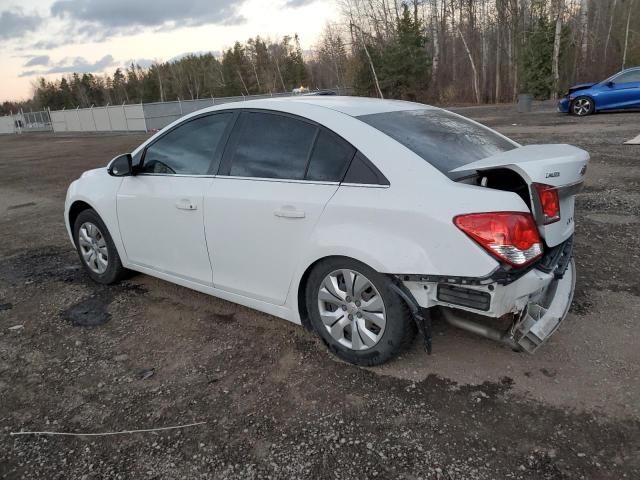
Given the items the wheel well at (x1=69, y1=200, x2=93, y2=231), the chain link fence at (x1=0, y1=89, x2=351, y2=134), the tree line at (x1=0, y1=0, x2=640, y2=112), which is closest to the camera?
the wheel well at (x1=69, y1=200, x2=93, y2=231)

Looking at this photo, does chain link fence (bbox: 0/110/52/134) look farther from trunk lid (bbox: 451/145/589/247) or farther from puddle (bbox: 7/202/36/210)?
trunk lid (bbox: 451/145/589/247)

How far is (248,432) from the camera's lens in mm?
2664

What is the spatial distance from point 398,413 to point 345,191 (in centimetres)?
130

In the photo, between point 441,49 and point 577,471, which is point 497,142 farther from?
point 441,49

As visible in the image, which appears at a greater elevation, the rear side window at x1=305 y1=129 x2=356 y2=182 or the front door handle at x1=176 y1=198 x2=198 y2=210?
the rear side window at x1=305 y1=129 x2=356 y2=182

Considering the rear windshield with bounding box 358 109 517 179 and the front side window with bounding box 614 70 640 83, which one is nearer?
the rear windshield with bounding box 358 109 517 179

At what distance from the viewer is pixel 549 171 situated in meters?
2.69


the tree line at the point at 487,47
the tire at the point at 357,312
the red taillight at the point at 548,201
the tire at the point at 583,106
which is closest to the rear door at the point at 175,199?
the tire at the point at 357,312

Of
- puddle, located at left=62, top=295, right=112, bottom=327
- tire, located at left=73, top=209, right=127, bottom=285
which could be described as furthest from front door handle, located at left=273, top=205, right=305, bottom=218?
tire, located at left=73, top=209, right=127, bottom=285

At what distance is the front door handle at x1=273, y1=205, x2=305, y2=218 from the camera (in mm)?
3094

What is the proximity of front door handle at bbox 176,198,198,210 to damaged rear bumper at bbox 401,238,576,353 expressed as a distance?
174 cm

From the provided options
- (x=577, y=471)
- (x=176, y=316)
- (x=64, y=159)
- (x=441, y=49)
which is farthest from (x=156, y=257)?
(x=441, y=49)

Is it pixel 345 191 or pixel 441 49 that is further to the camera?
pixel 441 49

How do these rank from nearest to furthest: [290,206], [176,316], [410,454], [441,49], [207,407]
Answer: [410,454] → [207,407] → [290,206] → [176,316] → [441,49]
